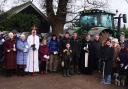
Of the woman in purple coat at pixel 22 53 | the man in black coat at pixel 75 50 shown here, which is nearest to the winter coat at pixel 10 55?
the woman in purple coat at pixel 22 53

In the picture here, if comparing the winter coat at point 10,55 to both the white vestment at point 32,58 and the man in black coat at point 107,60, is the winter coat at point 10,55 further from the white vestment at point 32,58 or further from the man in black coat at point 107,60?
the man in black coat at point 107,60

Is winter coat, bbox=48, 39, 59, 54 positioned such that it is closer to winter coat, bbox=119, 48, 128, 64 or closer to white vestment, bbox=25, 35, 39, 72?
white vestment, bbox=25, 35, 39, 72

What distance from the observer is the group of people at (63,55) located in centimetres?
1602

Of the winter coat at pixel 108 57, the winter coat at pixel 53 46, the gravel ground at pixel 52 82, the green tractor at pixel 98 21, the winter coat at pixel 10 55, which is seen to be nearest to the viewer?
the gravel ground at pixel 52 82

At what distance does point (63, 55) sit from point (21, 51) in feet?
5.49

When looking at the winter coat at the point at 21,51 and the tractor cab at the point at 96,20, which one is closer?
the winter coat at the point at 21,51

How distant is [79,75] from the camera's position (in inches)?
656

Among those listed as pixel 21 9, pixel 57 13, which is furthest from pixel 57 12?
pixel 21 9

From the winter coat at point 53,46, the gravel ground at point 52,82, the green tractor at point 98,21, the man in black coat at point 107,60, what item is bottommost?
the gravel ground at point 52,82

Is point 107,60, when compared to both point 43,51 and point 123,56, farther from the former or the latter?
point 43,51

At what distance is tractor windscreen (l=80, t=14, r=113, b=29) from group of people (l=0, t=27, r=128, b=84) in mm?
3955

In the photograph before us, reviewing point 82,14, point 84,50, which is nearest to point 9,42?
point 84,50

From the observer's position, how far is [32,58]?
647 inches

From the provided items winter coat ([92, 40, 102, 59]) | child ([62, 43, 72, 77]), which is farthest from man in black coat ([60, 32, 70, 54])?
winter coat ([92, 40, 102, 59])
